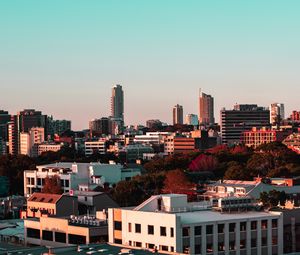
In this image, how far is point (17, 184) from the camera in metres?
106

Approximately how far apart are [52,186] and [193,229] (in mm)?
47749

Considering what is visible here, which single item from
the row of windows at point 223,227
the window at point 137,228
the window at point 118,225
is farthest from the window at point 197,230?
the window at point 118,225

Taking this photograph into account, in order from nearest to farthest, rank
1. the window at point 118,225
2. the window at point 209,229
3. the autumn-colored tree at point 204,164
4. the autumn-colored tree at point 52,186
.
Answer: the window at point 209,229 < the window at point 118,225 < the autumn-colored tree at point 52,186 < the autumn-colored tree at point 204,164

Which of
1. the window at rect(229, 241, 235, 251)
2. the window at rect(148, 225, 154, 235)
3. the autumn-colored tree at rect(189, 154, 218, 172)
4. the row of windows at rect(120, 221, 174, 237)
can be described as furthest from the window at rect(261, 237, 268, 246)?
the autumn-colored tree at rect(189, 154, 218, 172)

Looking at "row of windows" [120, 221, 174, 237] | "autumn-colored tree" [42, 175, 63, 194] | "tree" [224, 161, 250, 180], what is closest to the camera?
"row of windows" [120, 221, 174, 237]

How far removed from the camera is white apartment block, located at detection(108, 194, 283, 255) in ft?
142

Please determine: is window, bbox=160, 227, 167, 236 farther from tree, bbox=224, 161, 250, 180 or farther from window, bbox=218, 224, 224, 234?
tree, bbox=224, 161, 250, 180

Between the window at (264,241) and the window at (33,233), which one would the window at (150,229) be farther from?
the window at (33,233)

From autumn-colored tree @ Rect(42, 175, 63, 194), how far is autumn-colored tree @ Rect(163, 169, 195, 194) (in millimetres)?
10681

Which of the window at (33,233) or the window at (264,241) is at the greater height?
the window at (264,241)

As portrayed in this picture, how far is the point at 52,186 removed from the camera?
8931cm

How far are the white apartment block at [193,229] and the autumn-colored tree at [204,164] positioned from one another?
2500 inches

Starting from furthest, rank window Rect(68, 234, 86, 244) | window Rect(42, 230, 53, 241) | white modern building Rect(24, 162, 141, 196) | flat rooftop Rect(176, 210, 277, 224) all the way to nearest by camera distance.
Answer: white modern building Rect(24, 162, 141, 196) < window Rect(42, 230, 53, 241) < window Rect(68, 234, 86, 244) < flat rooftop Rect(176, 210, 277, 224)

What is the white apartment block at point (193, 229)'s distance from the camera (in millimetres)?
43156
